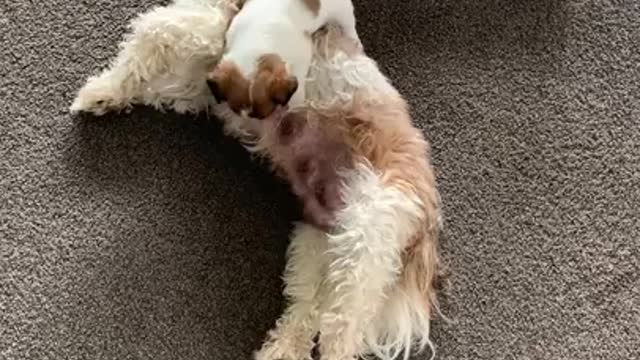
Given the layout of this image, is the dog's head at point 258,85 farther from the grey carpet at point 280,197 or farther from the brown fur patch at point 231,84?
the grey carpet at point 280,197

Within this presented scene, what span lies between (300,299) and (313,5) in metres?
0.54

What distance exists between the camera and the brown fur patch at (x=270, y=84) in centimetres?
205

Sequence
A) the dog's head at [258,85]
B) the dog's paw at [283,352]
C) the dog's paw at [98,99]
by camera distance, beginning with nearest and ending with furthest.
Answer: the dog's head at [258,85], the dog's paw at [283,352], the dog's paw at [98,99]

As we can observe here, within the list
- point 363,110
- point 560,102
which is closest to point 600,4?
point 560,102

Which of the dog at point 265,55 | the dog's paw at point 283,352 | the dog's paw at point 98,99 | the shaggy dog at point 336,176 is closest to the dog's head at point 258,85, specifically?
the dog at point 265,55

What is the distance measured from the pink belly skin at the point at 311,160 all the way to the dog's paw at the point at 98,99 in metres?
0.30

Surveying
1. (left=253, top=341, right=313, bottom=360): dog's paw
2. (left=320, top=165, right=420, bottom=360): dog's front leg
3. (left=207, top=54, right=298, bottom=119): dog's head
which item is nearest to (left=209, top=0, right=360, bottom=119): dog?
(left=207, top=54, right=298, bottom=119): dog's head

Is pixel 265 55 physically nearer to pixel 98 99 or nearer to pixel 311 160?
pixel 311 160

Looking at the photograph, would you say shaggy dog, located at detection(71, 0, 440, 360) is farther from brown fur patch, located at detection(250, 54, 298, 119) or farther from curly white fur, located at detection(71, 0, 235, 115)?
brown fur patch, located at detection(250, 54, 298, 119)

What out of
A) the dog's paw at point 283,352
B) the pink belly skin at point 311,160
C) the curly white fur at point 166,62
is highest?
the curly white fur at point 166,62

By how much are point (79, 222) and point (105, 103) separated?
9.2 inches

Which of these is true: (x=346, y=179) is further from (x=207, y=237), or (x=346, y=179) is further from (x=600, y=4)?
(x=600, y=4)

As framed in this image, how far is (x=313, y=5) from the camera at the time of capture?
7.07 feet

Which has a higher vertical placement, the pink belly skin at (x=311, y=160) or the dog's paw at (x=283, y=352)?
the pink belly skin at (x=311, y=160)
